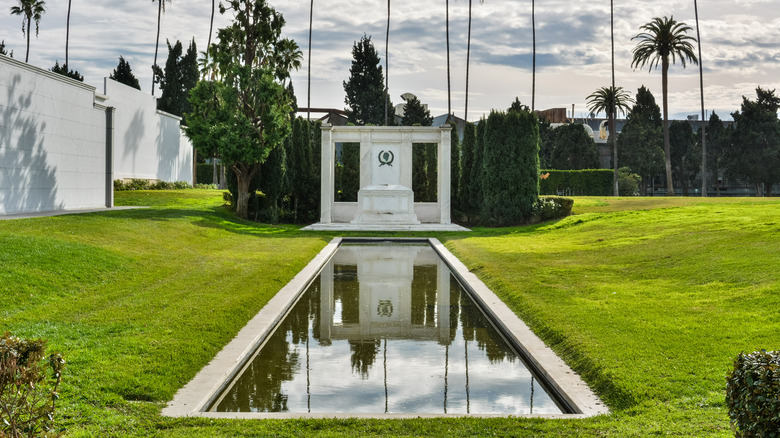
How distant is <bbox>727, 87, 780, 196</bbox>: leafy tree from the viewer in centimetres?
5584

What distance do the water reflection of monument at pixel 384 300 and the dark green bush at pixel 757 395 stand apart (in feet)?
16.0

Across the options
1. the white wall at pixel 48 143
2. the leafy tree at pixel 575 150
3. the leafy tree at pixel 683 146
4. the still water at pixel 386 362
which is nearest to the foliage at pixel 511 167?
the white wall at pixel 48 143

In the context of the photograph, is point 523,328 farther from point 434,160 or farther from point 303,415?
point 434,160

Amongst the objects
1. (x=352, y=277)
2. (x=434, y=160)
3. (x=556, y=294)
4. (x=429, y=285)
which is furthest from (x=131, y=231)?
(x=434, y=160)

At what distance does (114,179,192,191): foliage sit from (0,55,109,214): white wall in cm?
816

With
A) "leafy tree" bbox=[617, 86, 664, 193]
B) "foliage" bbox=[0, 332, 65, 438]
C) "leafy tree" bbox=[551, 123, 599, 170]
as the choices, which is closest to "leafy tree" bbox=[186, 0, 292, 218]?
"foliage" bbox=[0, 332, 65, 438]

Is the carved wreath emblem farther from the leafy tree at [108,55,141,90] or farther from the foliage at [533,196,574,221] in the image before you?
the leafy tree at [108,55,141,90]

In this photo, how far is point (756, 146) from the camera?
187ft

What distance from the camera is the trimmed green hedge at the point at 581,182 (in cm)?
4941

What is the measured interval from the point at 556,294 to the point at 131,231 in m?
11.2

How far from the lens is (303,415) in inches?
215

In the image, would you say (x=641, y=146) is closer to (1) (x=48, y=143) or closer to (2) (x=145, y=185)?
(2) (x=145, y=185)

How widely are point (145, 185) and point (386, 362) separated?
3208 centimetres

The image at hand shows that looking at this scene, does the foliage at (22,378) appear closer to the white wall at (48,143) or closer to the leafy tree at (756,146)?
the white wall at (48,143)
